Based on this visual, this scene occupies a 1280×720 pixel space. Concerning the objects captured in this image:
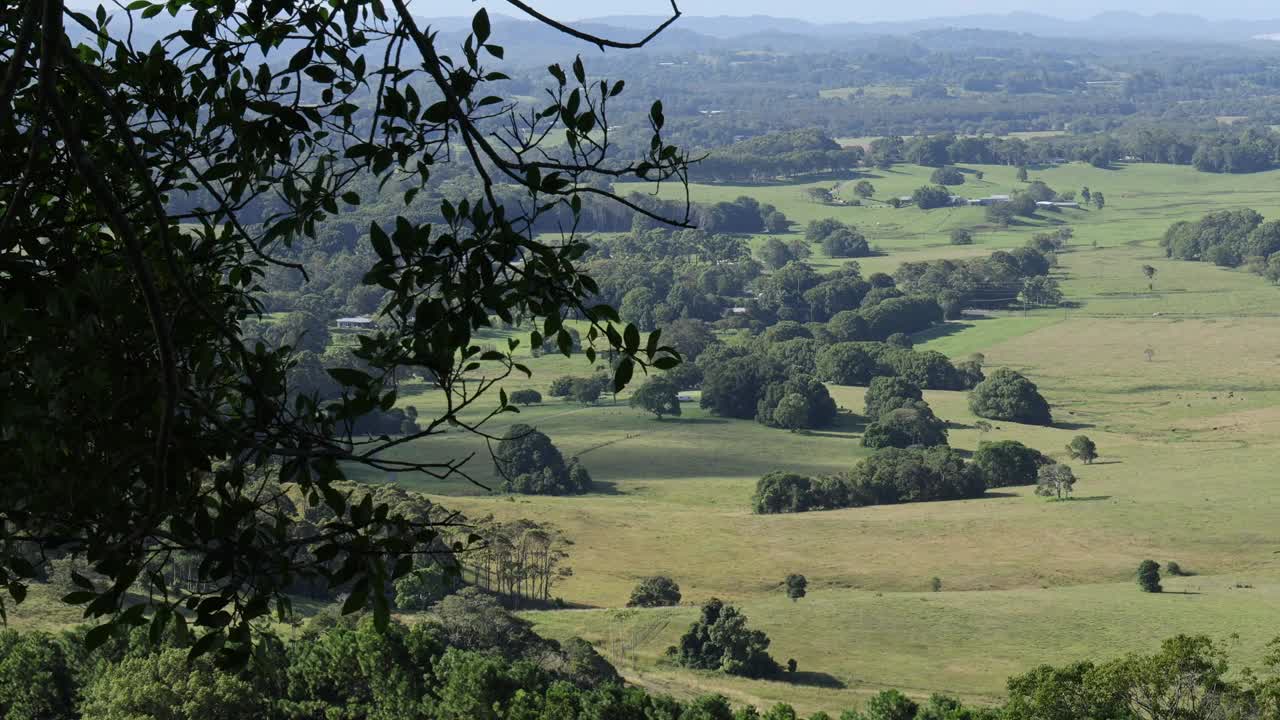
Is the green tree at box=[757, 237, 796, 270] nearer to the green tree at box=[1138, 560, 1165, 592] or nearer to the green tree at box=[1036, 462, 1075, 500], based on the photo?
the green tree at box=[1036, 462, 1075, 500]

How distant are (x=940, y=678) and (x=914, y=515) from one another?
17970 millimetres

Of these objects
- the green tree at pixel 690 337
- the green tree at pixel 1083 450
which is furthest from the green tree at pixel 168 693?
the green tree at pixel 690 337

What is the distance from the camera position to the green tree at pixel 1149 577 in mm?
34719

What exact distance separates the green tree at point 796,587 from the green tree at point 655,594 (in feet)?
9.25

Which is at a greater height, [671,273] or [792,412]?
[671,273]

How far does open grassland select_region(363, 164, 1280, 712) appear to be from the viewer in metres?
30.2

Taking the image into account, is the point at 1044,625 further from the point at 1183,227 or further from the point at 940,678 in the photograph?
the point at 1183,227

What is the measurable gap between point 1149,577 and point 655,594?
12.1m

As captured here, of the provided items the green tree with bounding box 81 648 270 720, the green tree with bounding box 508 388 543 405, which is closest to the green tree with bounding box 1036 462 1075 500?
the green tree with bounding box 508 388 543 405

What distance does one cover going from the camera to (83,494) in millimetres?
3352

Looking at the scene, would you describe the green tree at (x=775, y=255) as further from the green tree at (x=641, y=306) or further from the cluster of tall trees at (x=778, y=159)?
the cluster of tall trees at (x=778, y=159)

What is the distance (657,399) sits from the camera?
64.6 metres

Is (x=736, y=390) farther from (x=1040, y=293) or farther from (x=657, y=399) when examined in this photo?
(x=1040, y=293)

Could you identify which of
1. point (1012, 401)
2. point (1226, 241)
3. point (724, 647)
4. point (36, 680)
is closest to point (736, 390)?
point (1012, 401)
